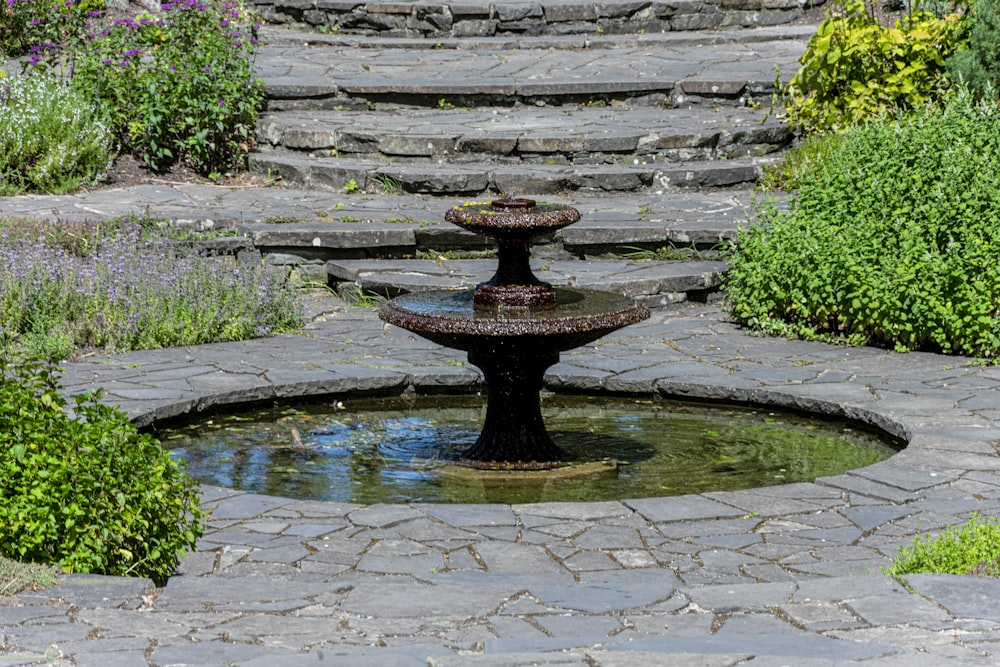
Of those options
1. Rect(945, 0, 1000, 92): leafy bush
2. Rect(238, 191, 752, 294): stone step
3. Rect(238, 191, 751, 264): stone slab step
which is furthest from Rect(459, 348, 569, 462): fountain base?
Rect(945, 0, 1000, 92): leafy bush

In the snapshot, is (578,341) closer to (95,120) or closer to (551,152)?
(551,152)

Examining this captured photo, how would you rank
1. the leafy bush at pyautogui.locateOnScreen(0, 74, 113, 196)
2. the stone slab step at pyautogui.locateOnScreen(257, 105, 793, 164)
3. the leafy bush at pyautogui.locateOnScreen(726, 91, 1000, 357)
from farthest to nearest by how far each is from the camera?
the stone slab step at pyautogui.locateOnScreen(257, 105, 793, 164) < the leafy bush at pyautogui.locateOnScreen(0, 74, 113, 196) < the leafy bush at pyautogui.locateOnScreen(726, 91, 1000, 357)

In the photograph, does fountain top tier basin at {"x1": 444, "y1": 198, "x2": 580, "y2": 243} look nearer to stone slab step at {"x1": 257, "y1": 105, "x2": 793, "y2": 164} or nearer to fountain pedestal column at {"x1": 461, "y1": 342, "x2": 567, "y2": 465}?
fountain pedestal column at {"x1": 461, "y1": 342, "x2": 567, "y2": 465}

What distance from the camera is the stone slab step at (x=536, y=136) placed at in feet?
38.8

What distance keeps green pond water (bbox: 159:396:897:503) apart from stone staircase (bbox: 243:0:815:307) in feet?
6.44

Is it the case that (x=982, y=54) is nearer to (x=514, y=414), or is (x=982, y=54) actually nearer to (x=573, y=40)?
(x=573, y=40)

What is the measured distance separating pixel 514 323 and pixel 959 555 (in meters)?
2.31

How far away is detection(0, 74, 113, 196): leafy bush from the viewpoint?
11289 millimetres

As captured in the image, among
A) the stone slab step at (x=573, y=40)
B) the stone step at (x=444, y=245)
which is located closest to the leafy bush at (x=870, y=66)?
the stone step at (x=444, y=245)

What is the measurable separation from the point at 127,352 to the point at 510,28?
25.1 feet

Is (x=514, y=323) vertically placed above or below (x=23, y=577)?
above

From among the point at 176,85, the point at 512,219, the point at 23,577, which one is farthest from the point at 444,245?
the point at 23,577

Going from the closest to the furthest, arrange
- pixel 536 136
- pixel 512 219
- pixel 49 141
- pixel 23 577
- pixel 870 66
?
pixel 23 577, pixel 512 219, pixel 49 141, pixel 870 66, pixel 536 136

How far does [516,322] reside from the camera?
6.25 meters
